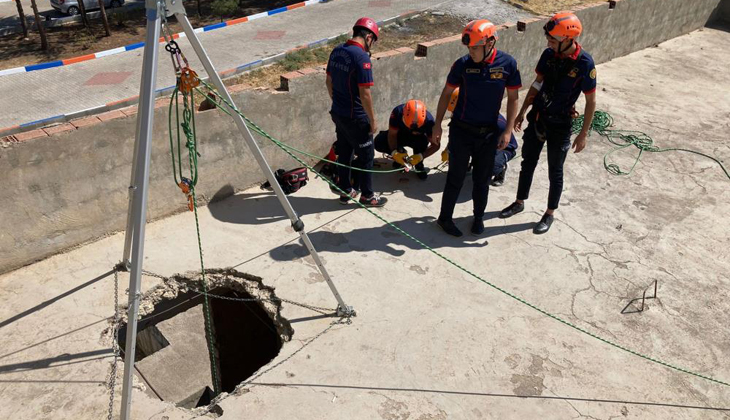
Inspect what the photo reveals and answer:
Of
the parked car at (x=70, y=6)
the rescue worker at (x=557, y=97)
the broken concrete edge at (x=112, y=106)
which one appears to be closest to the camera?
the rescue worker at (x=557, y=97)

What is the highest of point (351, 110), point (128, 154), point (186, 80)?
point (186, 80)

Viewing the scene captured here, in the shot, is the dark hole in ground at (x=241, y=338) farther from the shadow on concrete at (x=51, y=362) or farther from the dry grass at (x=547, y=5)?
the dry grass at (x=547, y=5)

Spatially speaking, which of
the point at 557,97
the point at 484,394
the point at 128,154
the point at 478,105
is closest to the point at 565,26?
the point at 557,97

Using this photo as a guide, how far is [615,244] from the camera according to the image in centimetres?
525

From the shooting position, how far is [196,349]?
6.65 m

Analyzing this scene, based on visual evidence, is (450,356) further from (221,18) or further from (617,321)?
(221,18)

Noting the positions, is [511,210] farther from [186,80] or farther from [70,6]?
[70,6]

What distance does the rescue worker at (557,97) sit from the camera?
4551 millimetres

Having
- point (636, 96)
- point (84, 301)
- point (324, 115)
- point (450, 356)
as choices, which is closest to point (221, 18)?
point (324, 115)

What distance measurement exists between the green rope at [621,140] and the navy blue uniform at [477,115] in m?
2.33

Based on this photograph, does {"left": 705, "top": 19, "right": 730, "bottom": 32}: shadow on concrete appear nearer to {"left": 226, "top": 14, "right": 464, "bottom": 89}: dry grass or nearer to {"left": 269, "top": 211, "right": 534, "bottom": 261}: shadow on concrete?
{"left": 226, "top": 14, "right": 464, "bottom": 89}: dry grass

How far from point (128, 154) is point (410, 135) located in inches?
112

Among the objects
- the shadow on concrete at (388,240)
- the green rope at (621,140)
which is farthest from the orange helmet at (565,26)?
the green rope at (621,140)

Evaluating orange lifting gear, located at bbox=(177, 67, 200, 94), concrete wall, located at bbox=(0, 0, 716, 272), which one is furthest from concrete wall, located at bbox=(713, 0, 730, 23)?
orange lifting gear, located at bbox=(177, 67, 200, 94)
